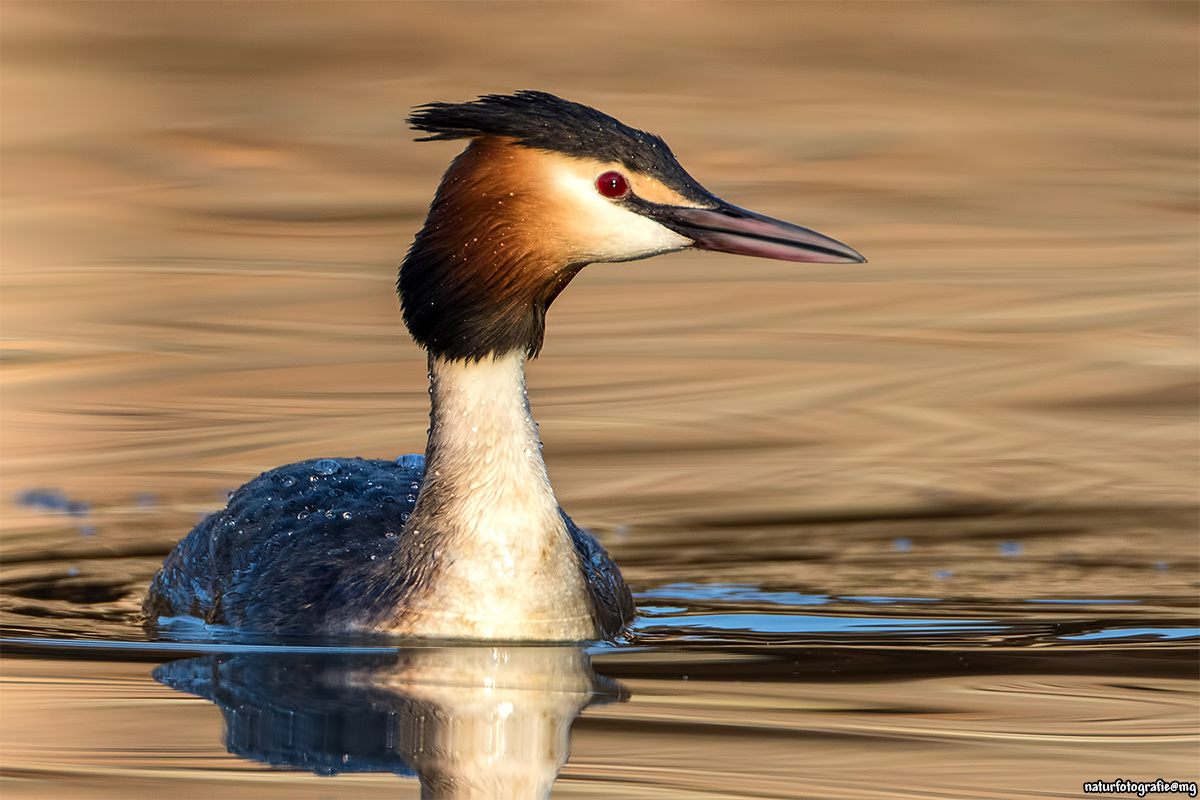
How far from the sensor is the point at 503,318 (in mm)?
7660

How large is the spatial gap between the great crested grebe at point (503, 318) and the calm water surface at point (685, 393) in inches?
9.2

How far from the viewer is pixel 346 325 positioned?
45.3 ft

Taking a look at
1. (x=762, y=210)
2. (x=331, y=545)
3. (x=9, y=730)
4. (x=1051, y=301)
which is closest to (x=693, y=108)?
(x=762, y=210)

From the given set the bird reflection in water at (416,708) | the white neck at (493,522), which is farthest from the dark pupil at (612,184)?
the bird reflection in water at (416,708)

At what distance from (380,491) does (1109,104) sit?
12.2 meters

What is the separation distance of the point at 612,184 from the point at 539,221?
0.99 feet

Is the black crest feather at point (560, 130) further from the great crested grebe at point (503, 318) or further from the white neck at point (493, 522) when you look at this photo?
the white neck at point (493, 522)

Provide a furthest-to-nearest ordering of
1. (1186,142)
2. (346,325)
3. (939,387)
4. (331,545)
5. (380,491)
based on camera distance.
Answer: (1186,142), (346,325), (939,387), (380,491), (331,545)

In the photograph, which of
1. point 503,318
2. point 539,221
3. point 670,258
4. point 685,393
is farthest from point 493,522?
point 670,258

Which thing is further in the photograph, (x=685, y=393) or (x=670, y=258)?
(x=670, y=258)

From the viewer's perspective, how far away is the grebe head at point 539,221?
759cm

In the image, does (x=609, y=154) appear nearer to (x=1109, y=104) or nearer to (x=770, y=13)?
(x=1109, y=104)

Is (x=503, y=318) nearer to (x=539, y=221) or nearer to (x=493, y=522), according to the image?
(x=539, y=221)

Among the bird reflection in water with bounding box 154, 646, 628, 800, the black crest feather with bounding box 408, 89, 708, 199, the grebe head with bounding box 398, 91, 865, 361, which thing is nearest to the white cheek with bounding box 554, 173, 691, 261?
the grebe head with bounding box 398, 91, 865, 361
